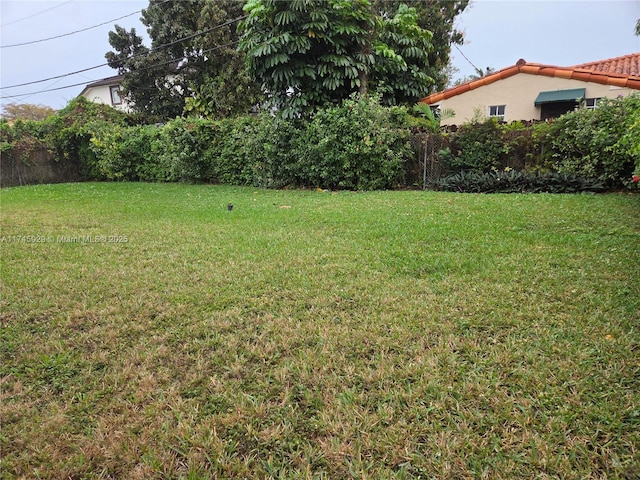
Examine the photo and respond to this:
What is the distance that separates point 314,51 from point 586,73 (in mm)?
8460

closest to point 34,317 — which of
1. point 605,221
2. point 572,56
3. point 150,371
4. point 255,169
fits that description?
point 150,371

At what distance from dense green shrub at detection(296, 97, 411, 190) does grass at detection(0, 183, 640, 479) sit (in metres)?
5.03

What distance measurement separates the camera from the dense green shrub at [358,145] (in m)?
8.63

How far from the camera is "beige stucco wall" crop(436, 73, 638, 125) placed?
1143 centimetres

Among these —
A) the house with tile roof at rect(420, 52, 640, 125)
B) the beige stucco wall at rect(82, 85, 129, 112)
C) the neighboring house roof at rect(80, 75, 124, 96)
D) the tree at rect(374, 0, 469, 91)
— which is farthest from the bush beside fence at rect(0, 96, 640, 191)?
the beige stucco wall at rect(82, 85, 129, 112)

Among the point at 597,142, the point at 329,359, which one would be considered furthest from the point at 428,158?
the point at 329,359

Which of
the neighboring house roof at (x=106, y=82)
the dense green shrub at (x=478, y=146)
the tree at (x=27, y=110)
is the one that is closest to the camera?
the dense green shrub at (x=478, y=146)

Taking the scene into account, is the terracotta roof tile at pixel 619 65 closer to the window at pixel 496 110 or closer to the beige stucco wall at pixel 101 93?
the window at pixel 496 110

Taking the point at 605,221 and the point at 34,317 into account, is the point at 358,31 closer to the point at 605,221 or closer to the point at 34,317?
the point at 605,221

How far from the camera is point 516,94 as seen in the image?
12.4 meters

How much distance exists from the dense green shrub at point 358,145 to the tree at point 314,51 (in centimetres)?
81

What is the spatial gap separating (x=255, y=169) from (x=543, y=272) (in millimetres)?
8683

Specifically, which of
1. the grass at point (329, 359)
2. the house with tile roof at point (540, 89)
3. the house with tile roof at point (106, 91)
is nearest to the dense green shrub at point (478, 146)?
Result: the house with tile roof at point (540, 89)

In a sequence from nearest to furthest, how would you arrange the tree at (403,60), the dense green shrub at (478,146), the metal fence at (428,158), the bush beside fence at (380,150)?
the bush beside fence at (380,150) < the dense green shrub at (478,146) < the metal fence at (428,158) < the tree at (403,60)
